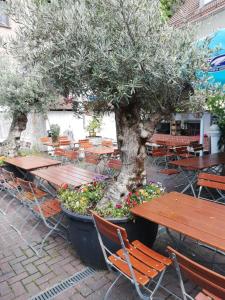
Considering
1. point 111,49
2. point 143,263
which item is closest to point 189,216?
point 143,263

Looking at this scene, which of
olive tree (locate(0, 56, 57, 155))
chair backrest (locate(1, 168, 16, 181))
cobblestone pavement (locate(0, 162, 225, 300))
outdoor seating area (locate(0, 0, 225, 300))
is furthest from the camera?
olive tree (locate(0, 56, 57, 155))

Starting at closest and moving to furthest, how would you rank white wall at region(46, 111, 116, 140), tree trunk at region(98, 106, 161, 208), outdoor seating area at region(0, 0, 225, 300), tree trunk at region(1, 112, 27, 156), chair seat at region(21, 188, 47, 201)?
1. outdoor seating area at region(0, 0, 225, 300)
2. tree trunk at region(98, 106, 161, 208)
3. chair seat at region(21, 188, 47, 201)
4. tree trunk at region(1, 112, 27, 156)
5. white wall at region(46, 111, 116, 140)

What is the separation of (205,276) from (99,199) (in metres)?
1.99

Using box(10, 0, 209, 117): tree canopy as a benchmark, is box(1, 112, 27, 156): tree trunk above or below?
below

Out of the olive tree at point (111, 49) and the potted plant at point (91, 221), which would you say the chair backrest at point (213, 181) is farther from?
the olive tree at point (111, 49)

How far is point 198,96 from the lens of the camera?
3.13m

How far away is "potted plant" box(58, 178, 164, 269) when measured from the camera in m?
2.92

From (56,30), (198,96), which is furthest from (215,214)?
(56,30)

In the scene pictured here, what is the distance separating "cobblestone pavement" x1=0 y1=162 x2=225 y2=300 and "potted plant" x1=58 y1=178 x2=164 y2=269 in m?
0.25

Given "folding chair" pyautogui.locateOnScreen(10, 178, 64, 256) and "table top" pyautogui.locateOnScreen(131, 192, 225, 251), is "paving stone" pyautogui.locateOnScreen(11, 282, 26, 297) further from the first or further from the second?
"table top" pyautogui.locateOnScreen(131, 192, 225, 251)

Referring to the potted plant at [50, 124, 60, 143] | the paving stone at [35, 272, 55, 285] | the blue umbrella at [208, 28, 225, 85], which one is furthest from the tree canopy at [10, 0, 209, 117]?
the potted plant at [50, 124, 60, 143]

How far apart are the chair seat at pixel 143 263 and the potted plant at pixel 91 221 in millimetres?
325

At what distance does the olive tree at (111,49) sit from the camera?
2.54 metres

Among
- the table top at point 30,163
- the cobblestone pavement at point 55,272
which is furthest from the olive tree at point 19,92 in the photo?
the cobblestone pavement at point 55,272
